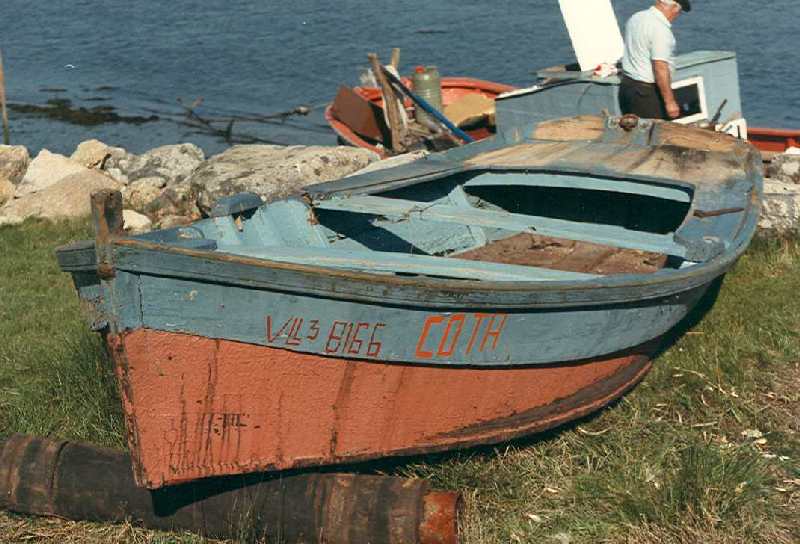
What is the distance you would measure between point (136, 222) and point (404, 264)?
6.96 meters

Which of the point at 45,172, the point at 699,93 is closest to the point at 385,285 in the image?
the point at 699,93

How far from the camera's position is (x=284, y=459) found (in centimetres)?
555

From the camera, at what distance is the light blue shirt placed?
32.2ft

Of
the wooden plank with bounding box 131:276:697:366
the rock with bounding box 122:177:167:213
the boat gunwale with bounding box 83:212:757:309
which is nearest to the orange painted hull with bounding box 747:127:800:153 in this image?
the boat gunwale with bounding box 83:212:757:309

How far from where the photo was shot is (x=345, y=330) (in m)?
5.33

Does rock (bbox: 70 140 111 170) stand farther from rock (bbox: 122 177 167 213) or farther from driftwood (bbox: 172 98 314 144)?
driftwood (bbox: 172 98 314 144)

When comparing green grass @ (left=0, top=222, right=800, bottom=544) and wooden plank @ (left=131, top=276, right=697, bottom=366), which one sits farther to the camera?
green grass @ (left=0, top=222, right=800, bottom=544)

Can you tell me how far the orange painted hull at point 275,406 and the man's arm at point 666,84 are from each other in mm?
5144

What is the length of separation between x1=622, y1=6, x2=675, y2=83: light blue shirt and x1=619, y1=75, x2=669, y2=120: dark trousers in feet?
0.27

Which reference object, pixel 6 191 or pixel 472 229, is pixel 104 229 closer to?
pixel 472 229

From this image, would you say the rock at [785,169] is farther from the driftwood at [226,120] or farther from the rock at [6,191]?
the driftwood at [226,120]

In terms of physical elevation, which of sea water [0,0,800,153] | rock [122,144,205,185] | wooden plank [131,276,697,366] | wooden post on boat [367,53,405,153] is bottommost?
sea water [0,0,800,153]

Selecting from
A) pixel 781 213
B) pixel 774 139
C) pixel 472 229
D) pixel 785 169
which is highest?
pixel 472 229

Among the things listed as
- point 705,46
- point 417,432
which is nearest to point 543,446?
point 417,432
